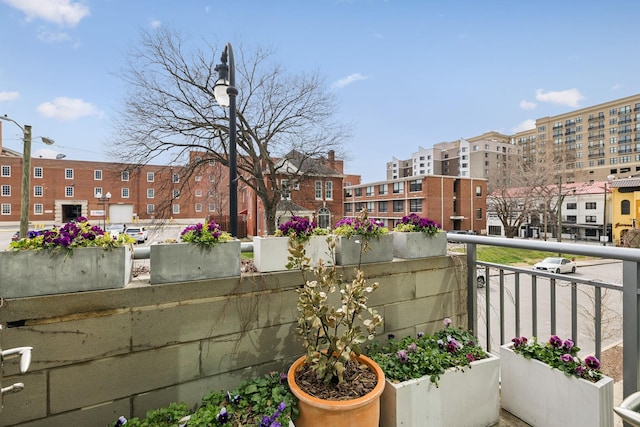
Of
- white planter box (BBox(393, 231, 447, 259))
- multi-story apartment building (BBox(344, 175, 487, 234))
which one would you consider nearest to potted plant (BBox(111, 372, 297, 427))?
white planter box (BBox(393, 231, 447, 259))

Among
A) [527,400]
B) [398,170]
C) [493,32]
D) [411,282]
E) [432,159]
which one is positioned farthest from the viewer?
[398,170]

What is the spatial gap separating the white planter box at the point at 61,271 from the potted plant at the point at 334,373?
98cm

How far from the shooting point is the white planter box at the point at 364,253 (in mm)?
2074

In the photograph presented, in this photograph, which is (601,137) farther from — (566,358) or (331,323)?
(331,323)

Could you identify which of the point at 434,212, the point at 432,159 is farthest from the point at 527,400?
the point at 432,159

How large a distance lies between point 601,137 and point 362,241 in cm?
8149

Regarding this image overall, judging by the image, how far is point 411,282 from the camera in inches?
90.8

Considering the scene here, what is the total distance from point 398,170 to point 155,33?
64.3m

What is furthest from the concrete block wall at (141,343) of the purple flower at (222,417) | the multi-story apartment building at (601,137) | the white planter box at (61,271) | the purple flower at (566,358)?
the multi-story apartment building at (601,137)

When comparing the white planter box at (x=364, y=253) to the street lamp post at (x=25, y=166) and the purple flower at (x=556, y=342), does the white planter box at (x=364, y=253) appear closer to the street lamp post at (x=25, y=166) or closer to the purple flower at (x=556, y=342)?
the purple flower at (x=556, y=342)

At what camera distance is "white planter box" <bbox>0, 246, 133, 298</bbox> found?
4.24 ft

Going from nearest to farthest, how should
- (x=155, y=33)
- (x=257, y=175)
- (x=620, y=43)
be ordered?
1. (x=620, y=43)
2. (x=155, y=33)
3. (x=257, y=175)

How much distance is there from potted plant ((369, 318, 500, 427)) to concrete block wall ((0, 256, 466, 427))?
0.65m

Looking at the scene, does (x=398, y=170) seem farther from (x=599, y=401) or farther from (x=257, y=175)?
(x=599, y=401)
